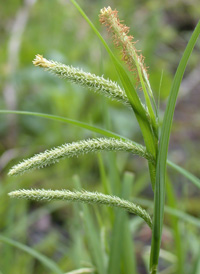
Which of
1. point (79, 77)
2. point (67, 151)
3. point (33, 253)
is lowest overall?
point (33, 253)

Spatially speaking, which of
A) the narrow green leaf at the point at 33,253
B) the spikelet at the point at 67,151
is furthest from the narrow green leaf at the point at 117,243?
the spikelet at the point at 67,151

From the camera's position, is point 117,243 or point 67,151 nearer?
point 67,151

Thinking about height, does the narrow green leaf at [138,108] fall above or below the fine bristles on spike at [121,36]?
below

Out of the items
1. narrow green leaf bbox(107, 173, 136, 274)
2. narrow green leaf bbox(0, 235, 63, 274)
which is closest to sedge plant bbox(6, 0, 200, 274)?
narrow green leaf bbox(107, 173, 136, 274)

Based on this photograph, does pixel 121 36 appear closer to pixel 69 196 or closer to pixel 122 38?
pixel 122 38

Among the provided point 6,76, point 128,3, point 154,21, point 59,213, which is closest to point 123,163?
point 59,213

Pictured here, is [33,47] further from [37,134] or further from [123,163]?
[123,163]

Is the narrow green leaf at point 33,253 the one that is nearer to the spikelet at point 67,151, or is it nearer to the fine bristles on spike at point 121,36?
the spikelet at point 67,151

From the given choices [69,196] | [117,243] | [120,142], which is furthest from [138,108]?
[117,243]
